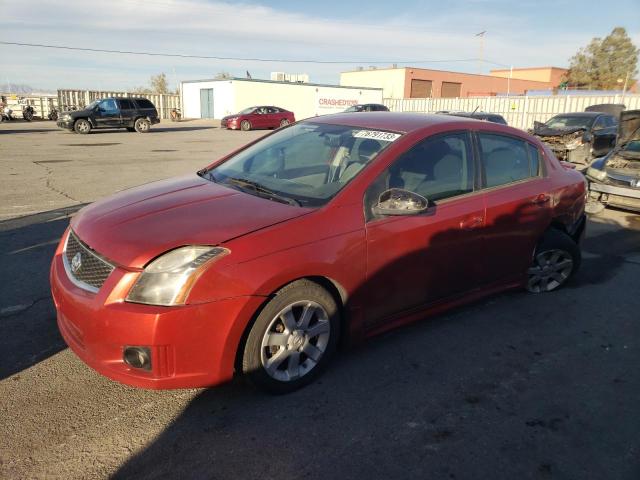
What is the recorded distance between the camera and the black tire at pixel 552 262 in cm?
461

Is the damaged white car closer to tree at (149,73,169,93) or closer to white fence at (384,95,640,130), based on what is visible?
white fence at (384,95,640,130)

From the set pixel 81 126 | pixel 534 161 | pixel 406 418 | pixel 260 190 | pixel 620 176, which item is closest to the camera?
pixel 406 418

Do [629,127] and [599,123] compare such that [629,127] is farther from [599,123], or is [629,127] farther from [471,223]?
[471,223]

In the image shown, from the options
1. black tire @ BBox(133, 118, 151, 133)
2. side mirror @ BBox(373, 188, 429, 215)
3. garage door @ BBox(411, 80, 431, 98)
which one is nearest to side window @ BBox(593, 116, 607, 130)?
side mirror @ BBox(373, 188, 429, 215)

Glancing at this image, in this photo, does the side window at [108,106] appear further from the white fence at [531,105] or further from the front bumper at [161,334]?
→ the front bumper at [161,334]

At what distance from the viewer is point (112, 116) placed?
83.7 feet

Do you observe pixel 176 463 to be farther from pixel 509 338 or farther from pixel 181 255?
pixel 509 338

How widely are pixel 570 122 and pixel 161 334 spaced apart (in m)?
16.4

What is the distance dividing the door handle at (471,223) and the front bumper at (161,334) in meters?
1.77

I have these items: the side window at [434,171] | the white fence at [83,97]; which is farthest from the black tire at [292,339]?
the white fence at [83,97]

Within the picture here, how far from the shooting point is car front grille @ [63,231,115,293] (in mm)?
2742

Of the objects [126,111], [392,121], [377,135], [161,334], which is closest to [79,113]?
[126,111]

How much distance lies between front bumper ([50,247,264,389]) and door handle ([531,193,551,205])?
281 cm

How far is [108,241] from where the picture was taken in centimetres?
284
